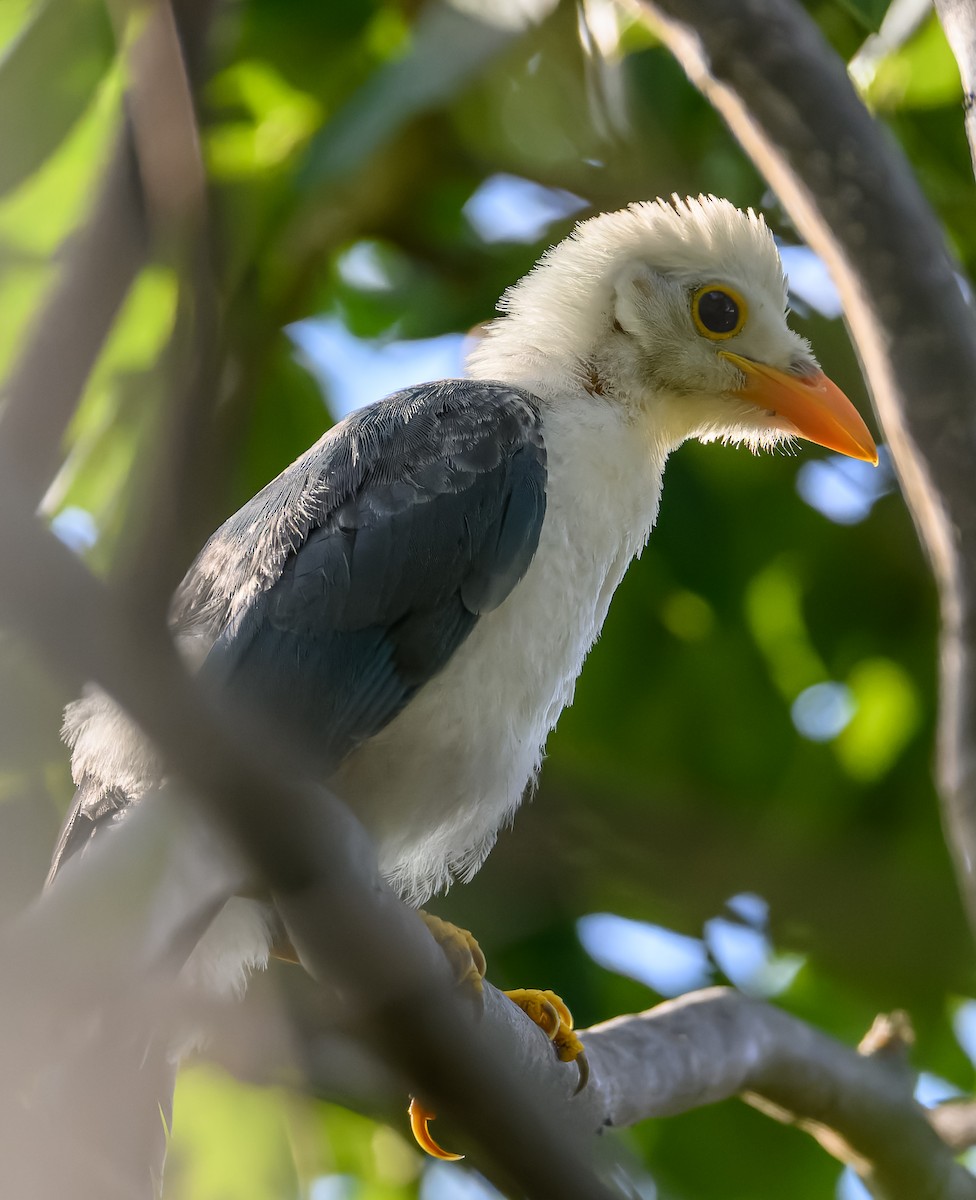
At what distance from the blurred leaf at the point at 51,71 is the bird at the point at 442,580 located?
101 centimetres

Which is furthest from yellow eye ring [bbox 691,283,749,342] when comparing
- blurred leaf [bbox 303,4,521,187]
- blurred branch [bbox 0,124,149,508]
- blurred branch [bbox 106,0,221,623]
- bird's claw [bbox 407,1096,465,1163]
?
blurred branch [bbox 0,124,149,508]

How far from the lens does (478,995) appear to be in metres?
3.04

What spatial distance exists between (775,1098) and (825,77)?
2.72m

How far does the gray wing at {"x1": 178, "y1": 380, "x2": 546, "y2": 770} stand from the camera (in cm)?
343

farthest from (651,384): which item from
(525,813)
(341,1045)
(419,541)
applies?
(341,1045)

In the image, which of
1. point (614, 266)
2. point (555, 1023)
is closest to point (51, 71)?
point (614, 266)

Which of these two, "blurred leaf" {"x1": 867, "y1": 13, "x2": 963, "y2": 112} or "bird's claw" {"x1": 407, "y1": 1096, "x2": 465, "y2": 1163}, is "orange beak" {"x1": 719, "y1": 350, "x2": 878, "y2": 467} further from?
"bird's claw" {"x1": 407, "y1": 1096, "x2": 465, "y2": 1163}

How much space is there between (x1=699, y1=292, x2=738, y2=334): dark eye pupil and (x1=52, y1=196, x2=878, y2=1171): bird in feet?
0.21

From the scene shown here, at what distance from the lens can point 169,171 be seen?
1.35 m

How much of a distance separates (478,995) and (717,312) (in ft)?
7.61

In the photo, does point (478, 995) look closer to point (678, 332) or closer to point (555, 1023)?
point (555, 1023)

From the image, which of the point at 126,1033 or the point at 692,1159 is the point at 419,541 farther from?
the point at 692,1159

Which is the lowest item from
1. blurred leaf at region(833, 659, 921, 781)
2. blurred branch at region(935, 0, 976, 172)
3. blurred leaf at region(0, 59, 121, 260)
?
blurred leaf at region(833, 659, 921, 781)

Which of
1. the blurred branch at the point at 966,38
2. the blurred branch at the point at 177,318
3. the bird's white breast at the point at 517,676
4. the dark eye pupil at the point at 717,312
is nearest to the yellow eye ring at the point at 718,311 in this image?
the dark eye pupil at the point at 717,312
